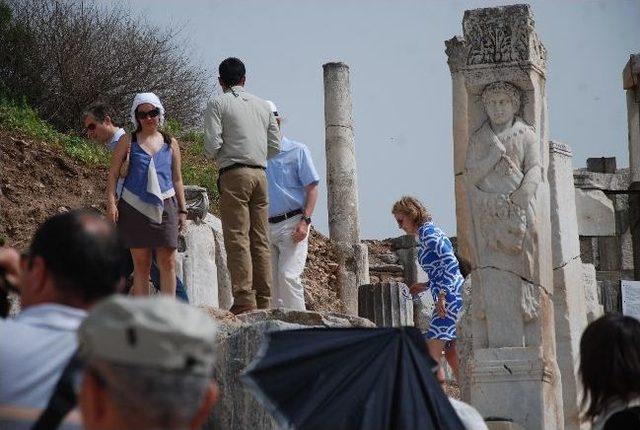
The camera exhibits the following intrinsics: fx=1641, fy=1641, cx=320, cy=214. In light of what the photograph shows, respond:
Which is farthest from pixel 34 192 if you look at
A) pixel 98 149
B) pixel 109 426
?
pixel 109 426

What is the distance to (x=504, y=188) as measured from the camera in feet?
35.8

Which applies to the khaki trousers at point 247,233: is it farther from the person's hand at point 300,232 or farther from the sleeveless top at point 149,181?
the sleeveless top at point 149,181

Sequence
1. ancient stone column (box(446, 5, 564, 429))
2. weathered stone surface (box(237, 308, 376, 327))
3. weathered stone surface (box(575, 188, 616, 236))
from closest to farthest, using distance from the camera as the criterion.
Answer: weathered stone surface (box(237, 308, 376, 327))
ancient stone column (box(446, 5, 564, 429))
weathered stone surface (box(575, 188, 616, 236))

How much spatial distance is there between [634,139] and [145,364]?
22.7 metres

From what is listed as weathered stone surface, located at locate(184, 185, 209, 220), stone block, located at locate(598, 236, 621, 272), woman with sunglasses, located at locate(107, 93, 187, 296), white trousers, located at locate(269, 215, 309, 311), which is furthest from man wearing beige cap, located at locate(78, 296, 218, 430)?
stone block, located at locate(598, 236, 621, 272)

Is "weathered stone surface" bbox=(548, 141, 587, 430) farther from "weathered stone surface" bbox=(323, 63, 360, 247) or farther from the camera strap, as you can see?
"weathered stone surface" bbox=(323, 63, 360, 247)

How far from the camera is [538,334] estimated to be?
10891 mm

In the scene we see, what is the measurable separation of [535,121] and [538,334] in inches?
57.0

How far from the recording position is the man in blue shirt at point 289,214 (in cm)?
1212

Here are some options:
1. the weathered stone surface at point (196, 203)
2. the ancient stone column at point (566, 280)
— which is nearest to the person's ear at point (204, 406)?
the ancient stone column at point (566, 280)

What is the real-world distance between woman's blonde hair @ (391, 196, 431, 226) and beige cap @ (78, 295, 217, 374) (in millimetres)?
8391

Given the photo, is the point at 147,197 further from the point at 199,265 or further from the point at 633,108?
the point at 633,108

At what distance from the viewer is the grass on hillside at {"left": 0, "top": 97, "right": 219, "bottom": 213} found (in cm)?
2111

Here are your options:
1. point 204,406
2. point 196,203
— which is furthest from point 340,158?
point 204,406
